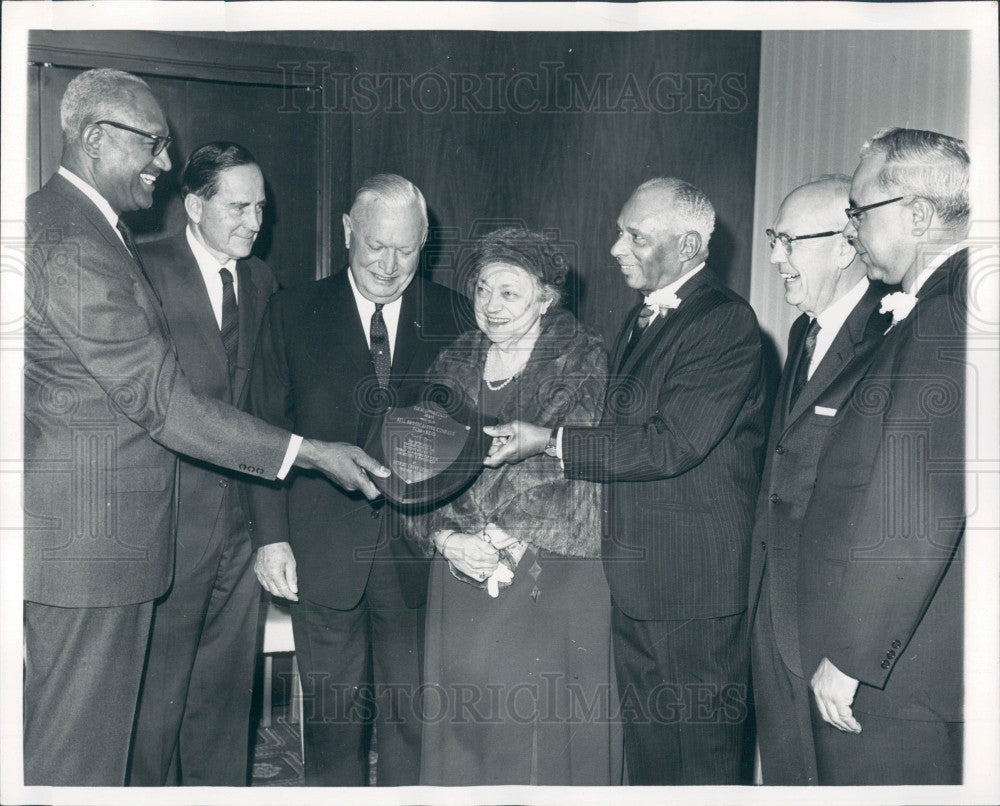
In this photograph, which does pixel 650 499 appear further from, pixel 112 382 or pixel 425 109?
pixel 112 382

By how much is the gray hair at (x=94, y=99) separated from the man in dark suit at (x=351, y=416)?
0.76 m

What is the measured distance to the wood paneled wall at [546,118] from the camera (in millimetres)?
3207

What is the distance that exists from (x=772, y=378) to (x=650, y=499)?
54 cm

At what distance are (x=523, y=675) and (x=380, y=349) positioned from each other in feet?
3.71

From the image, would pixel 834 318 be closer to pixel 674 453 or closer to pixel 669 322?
pixel 669 322

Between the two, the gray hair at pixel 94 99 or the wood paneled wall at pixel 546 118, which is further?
the wood paneled wall at pixel 546 118

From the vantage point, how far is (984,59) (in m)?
3.25

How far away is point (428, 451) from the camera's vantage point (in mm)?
3164

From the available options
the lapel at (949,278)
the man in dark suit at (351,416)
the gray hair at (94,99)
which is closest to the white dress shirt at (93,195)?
the gray hair at (94,99)

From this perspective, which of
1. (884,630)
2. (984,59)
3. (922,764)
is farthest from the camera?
(984,59)

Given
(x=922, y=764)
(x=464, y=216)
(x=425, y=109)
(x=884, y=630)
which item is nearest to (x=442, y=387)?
(x=464, y=216)

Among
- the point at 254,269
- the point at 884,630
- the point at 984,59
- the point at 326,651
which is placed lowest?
the point at 326,651

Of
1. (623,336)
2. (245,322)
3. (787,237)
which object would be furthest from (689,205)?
(245,322)

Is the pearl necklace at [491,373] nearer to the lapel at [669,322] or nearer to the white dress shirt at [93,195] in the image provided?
the lapel at [669,322]
